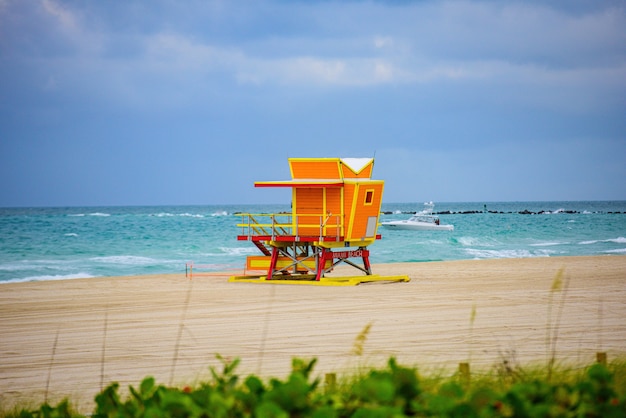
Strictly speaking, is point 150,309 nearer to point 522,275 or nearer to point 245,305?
point 245,305

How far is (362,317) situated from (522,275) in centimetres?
956

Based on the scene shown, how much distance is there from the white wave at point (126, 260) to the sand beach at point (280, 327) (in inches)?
561

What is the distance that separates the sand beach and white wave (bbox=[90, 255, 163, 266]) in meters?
14.3

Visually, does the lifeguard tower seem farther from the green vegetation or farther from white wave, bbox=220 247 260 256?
white wave, bbox=220 247 260 256

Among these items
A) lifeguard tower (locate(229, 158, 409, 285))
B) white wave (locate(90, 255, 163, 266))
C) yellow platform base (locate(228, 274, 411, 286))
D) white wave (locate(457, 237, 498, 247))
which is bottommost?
white wave (locate(90, 255, 163, 266))

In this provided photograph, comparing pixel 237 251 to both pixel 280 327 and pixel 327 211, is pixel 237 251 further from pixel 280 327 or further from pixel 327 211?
pixel 280 327

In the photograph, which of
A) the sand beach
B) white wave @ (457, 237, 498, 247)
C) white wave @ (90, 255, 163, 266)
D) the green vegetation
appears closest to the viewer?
the green vegetation

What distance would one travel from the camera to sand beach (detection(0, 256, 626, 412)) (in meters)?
9.17

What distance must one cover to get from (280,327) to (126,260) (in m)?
25.7

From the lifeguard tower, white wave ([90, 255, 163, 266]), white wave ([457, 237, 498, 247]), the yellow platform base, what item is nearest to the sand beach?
the yellow platform base

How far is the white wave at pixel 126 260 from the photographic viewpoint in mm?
35125

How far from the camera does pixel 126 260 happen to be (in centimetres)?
3675

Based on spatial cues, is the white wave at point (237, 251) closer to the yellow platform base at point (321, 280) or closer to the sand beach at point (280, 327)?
the yellow platform base at point (321, 280)

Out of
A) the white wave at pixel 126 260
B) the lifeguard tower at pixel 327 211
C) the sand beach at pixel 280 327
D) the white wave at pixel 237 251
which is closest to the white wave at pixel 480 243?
the white wave at pixel 237 251
